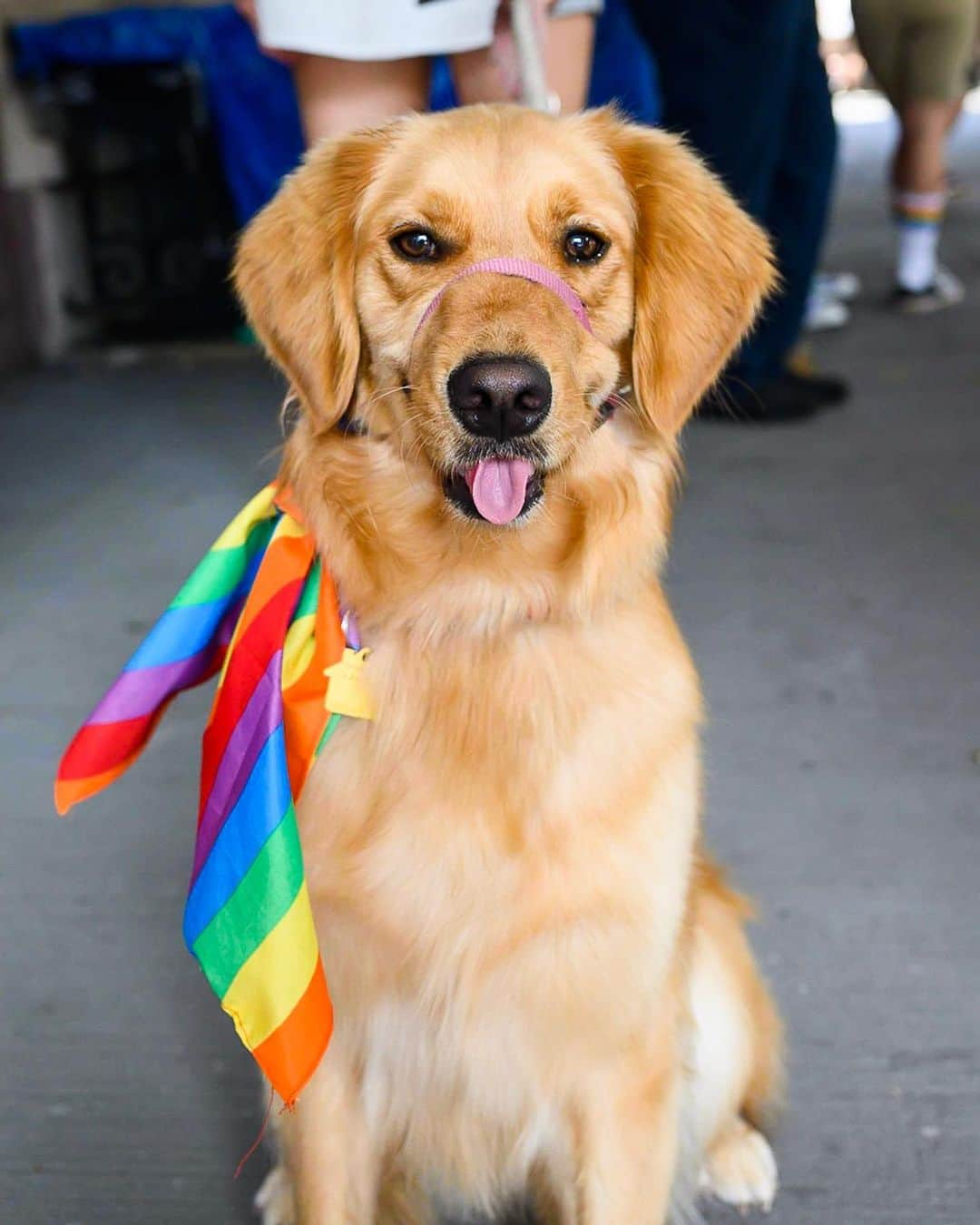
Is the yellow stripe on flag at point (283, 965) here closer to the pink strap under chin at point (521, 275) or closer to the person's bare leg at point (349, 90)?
the pink strap under chin at point (521, 275)

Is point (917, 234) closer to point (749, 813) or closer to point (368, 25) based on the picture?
point (749, 813)

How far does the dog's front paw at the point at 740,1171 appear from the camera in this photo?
1.48 metres

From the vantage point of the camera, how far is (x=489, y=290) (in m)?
1.31

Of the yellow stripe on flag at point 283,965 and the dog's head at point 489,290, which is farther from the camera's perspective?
the dog's head at point 489,290

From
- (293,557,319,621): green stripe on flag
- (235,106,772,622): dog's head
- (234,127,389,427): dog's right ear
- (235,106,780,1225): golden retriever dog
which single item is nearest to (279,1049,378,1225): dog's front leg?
(235,106,780,1225): golden retriever dog

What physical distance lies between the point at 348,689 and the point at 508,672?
0.17m

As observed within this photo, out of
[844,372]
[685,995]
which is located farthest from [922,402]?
[685,995]

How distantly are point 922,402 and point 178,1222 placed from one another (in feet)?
12.5

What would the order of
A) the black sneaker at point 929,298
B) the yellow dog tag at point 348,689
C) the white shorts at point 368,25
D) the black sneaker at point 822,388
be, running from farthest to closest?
the black sneaker at point 929,298, the black sneaker at point 822,388, the white shorts at point 368,25, the yellow dog tag at point 348,689

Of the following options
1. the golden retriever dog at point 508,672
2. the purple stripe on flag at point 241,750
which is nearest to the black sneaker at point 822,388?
the golden retriever dog at point 508,672

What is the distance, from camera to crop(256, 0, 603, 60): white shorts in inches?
71.2

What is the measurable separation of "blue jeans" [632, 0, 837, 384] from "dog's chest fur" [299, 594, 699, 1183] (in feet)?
8.94

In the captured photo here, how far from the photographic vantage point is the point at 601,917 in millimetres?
1241

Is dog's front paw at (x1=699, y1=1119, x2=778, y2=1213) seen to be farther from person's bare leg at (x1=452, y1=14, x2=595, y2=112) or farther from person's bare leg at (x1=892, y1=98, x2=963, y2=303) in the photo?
person's bare leg at (x1=892, y1=98, x2=963, y2=303)
